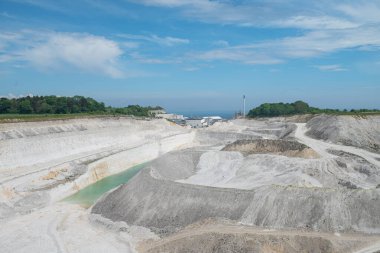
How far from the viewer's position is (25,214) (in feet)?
116

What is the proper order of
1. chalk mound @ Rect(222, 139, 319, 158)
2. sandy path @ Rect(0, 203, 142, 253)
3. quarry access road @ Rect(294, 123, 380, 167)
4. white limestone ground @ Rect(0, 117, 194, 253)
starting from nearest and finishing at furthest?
sandy path @ Rect(0, 203, 142, 253) < white limestone ground @ Rect(0, 117, 194, 253) < quarry access road @ Rect(294, 123, 380, 167) < chalk mound @ Rect(222, 139, 319, 158)

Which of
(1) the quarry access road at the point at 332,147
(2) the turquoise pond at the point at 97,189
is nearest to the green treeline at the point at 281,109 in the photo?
(1) the quarry access road at the point at 332,147

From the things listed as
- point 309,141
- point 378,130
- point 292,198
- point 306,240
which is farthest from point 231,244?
point 378,130

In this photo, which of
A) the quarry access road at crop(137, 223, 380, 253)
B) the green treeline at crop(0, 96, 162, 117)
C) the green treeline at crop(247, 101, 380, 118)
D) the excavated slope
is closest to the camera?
the quarry access road at crop(137, 223, 380, 253)

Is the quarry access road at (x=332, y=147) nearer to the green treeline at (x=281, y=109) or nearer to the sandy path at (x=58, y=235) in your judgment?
the sandy path at (x=58, y=235)

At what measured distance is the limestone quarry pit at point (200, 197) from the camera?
2573 centimetres

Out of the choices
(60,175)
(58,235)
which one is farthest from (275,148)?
(58,235)

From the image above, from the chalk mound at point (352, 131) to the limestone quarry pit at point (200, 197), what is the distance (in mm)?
261

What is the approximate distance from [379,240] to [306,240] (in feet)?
13.5

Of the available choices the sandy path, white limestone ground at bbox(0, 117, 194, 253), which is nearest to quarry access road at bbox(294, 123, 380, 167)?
white limestone ground at bbox(0, 117, 194, 253)

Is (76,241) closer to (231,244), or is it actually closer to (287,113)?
(231,244)

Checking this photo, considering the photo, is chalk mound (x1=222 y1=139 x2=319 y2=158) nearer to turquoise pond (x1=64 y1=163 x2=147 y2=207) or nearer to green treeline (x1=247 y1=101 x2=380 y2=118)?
turquoise pond (x1=64 y1=163 x2=147 y2=207)

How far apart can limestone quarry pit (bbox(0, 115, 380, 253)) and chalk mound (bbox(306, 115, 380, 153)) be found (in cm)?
26

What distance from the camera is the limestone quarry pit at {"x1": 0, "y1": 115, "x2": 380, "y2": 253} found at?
1013 inches
